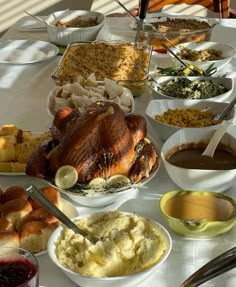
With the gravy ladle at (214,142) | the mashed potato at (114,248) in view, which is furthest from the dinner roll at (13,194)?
the gravy ladle at (214,142)

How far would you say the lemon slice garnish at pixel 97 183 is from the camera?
1003mm

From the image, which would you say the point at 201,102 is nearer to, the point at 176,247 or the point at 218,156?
the point at 218,156

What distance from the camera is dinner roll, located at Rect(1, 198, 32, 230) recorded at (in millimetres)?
934

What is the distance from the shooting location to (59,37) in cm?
190

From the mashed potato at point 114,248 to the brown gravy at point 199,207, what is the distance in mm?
82

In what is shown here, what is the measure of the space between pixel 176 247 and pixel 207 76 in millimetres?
676

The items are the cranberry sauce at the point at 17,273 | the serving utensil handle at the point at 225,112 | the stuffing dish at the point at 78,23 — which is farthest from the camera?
the stuffing dish at the point at 78,23

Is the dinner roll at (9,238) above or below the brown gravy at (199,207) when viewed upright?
above

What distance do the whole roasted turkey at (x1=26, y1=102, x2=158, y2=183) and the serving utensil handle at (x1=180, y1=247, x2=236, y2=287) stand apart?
0.27m

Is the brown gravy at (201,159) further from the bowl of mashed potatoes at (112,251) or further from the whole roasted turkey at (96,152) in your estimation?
the bowl of mashed potatoes at (112,251)

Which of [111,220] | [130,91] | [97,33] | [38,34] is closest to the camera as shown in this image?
[111,220]

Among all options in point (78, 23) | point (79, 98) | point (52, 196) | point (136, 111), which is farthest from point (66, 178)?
point (78, 23)

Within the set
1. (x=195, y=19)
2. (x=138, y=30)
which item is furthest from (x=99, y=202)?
(x=195, y=19)

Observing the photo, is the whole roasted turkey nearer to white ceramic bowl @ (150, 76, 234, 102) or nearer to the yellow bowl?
the yellow bowl
